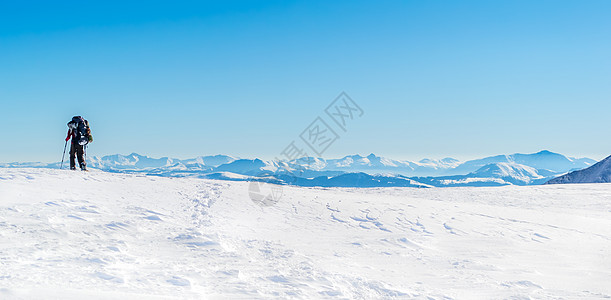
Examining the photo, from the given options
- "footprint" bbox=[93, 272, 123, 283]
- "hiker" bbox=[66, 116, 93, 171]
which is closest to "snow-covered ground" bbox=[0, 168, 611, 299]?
"footprint" bbox=[93, 272, 123, 283]

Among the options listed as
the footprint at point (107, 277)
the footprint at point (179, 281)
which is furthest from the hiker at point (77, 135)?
the footprint at point (179, 281)

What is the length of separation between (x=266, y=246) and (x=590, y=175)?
13781 centimetres

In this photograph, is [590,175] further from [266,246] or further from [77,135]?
[266,246]

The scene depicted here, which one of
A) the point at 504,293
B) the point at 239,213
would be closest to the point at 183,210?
the point at 239,213

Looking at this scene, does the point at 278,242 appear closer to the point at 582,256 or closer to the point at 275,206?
the point at 275,206

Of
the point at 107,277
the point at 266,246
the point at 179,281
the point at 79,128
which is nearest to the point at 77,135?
the point at 79,128

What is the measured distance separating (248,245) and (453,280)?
438 centimetres

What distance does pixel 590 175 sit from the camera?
11831 centimetres

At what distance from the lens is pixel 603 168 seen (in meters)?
117

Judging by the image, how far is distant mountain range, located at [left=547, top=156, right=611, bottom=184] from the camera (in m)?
112

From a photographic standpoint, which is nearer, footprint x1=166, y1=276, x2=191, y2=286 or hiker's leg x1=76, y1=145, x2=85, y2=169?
footprint x1=166, y1=276, x2=191, y2=286

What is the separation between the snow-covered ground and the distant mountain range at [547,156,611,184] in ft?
386

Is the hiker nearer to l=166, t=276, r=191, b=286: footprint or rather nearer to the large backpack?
the large backpack

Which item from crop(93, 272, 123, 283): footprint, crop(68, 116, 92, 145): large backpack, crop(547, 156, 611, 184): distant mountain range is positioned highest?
crop(547, 156, 611, 184): distant mountain range
